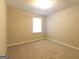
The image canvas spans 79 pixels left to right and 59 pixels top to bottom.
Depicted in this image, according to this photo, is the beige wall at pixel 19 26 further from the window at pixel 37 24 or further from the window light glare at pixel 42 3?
the window light glare at pixel 42 3

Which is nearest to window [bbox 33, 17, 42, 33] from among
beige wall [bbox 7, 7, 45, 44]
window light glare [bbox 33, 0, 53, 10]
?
beige wall [bbox 7, 7, 45, 44]

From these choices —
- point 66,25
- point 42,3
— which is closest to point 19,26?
point 42,3

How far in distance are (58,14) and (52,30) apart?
1.20 meters

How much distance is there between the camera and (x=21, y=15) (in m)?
4.77

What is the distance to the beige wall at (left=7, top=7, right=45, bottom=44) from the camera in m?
4.32

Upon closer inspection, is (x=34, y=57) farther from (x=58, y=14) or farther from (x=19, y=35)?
(x=58, y=14)

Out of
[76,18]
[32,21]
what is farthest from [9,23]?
[76,18]

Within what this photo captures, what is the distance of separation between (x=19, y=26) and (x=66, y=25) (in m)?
2.57

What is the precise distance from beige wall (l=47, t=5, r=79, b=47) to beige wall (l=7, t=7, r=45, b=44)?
56.7 inches

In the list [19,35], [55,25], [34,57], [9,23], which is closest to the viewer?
[34,57]

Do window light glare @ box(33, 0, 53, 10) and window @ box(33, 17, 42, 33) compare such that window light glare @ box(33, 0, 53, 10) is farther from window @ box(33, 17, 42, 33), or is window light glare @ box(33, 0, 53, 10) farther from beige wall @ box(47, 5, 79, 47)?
window @ box(33, 17, 42, 33)

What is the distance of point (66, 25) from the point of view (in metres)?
4.34

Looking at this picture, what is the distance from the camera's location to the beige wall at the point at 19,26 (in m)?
4.32

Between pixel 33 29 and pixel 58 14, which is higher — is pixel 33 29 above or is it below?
below
